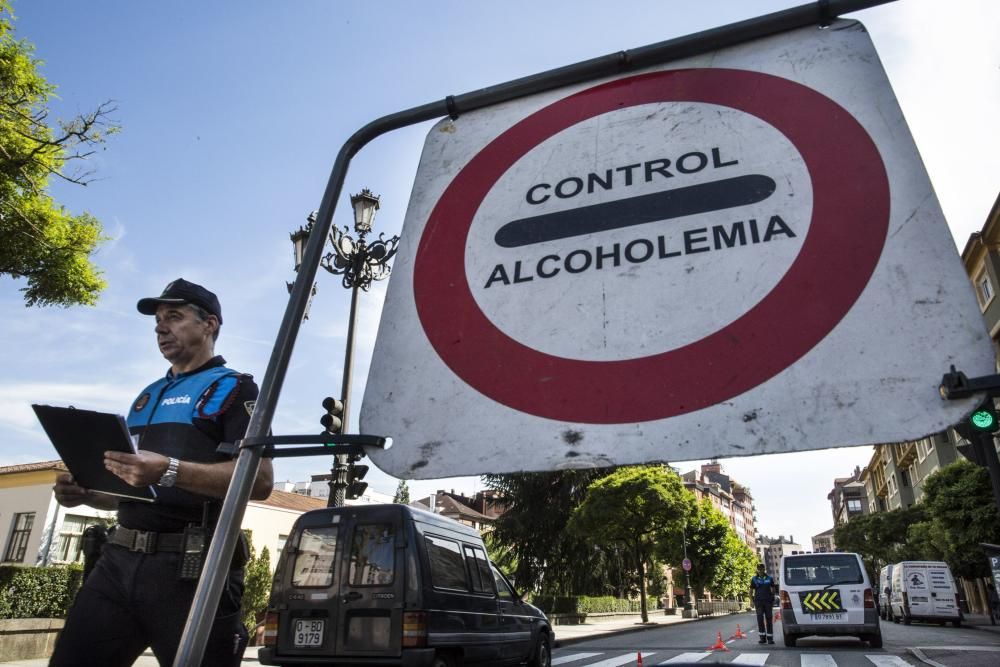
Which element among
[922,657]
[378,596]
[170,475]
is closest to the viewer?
[170,475]

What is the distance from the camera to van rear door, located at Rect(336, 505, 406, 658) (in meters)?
6.62

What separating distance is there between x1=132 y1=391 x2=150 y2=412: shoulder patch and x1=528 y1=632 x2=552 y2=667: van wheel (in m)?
7.94

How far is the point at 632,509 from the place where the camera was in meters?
24.9

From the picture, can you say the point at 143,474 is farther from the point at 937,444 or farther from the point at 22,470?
the point at 937,444

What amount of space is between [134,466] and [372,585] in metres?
5.63

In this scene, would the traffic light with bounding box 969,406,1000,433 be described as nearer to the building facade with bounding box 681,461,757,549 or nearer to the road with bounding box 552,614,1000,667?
the road with bounding box 552,614,1000,667

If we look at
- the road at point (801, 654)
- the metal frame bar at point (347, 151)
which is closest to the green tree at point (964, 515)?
the road at point (801, 654)

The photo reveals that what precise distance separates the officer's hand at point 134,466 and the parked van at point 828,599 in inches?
501

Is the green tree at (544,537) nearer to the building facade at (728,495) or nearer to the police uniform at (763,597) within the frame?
the police uniform at (763,597)

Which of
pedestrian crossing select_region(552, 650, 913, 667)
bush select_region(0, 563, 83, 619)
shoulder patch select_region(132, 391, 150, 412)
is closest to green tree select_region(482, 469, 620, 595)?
pedestrian crossing select_region(552, 650, 913, 667)

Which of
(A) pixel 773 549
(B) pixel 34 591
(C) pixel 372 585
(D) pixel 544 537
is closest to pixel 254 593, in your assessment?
(B) pixel 34 591

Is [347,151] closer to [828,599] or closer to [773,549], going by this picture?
[828,599]

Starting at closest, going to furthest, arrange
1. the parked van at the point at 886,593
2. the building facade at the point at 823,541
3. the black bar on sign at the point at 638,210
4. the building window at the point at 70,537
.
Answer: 1. the black bar on sign at the point at 638,210
2. the building window at the point at 70,537
3. the parked van at the point at 886,593
4. the building facade at the point at 823,541

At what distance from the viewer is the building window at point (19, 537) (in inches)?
829
